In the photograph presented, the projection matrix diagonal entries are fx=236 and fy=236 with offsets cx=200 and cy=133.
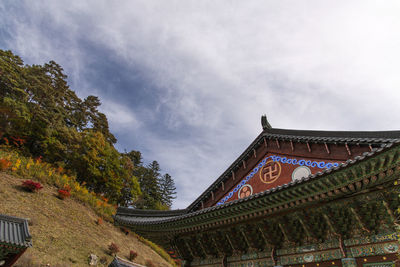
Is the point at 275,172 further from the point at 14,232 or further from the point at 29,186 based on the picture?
the point at 29,186

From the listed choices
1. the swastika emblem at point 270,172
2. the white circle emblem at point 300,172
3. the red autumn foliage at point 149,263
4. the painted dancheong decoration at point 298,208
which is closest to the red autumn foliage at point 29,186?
the red autumn foliage at point 149,263

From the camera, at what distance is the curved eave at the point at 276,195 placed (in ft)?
17.8

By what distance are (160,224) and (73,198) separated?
1841cm

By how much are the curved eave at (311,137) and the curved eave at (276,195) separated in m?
0.42

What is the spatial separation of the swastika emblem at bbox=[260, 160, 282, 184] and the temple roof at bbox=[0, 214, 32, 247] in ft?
34.2

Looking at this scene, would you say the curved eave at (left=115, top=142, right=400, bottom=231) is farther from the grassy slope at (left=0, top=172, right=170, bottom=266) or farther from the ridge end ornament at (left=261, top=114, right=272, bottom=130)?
the grassy slope at (left=0, top=172, right=170, bottom=266)

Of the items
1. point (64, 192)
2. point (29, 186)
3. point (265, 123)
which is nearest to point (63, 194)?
point (64, 192)

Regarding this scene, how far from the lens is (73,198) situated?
2498cm

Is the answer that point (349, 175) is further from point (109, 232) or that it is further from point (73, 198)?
point (73, 198)

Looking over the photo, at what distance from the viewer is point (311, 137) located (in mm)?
10383

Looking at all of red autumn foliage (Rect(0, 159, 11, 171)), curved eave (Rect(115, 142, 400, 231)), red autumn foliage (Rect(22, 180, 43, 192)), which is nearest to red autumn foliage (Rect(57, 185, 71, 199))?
red autumn foliage (Rect(22, 180, 43, 192))

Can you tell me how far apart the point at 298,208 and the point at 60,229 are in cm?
1839

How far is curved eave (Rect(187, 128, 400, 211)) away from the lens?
7979 millimetres

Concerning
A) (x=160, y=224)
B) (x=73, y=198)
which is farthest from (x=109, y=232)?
(x=160, y=224)
